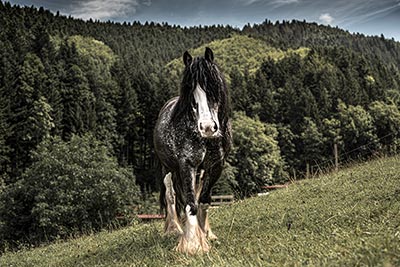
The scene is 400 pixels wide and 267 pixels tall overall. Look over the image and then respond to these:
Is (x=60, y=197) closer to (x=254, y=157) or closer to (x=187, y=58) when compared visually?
(x=187, y=58)

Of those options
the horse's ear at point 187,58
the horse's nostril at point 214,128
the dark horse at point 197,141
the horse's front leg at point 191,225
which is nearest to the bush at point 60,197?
the dark horse at point 197,141

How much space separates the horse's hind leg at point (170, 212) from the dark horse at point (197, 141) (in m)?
1.71

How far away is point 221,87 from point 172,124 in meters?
0.95

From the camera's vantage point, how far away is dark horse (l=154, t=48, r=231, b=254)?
548 centimetres

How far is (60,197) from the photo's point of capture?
31609 millimetres

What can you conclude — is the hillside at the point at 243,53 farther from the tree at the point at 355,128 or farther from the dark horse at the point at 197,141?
the dark horse at the point at 197,141

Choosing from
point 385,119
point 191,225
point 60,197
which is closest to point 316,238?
point 191,225

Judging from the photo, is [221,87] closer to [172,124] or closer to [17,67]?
[172,124]

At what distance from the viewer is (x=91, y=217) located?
32750 millimetres

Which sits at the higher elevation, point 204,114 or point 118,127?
point 204,114

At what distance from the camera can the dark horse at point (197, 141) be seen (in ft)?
18.0

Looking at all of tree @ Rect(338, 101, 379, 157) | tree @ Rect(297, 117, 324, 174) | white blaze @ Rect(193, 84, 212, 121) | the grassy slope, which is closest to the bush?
the grassy slope

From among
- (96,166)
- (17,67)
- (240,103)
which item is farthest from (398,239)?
(240,103)

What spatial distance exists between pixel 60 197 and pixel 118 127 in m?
36.0
